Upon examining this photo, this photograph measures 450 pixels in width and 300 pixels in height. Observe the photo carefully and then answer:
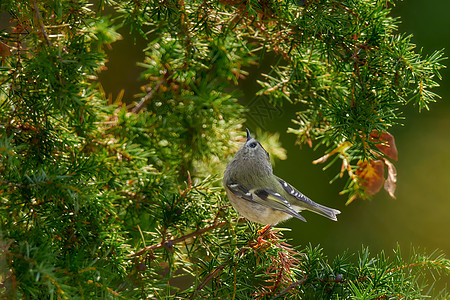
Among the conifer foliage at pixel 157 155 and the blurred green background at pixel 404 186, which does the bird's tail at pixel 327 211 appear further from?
the blurred green background at pixel 404 186

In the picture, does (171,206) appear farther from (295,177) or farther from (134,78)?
(295,177)

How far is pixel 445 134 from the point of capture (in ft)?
6.90

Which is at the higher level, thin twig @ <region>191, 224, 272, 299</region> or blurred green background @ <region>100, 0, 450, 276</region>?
thin twig @ <region>191, 224, 272, 299</region>

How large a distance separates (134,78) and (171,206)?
0.89 metres

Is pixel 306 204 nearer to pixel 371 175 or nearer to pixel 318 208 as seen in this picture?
pixel 318 208

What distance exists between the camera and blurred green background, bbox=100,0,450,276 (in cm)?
204

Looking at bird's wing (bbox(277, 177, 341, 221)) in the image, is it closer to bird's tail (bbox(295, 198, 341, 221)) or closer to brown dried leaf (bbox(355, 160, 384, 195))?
bird's tail (bbox(295, 198, 341, 221))

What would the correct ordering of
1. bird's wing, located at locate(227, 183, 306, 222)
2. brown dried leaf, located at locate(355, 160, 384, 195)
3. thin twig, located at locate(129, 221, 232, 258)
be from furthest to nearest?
bird's wing, located at locate(227, 183, 306, 222), brown dried leaf, located at locate(355, 160, 384, 195), thin twig, located at locate(129, 221, 232, 258)

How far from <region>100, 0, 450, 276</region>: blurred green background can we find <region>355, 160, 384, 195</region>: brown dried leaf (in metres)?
0.87

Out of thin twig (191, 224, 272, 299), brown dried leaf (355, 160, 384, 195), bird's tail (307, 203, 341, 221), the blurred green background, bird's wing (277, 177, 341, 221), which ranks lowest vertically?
the blurred green background

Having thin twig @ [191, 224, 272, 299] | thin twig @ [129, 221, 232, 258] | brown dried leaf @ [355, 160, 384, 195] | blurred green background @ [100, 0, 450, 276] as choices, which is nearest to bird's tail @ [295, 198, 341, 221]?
brown dried leaf @ [355, 160, 384, 195]

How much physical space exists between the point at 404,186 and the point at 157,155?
50.6 inches

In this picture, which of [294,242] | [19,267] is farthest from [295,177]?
[19,267]

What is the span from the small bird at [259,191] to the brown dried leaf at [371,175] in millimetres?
127
